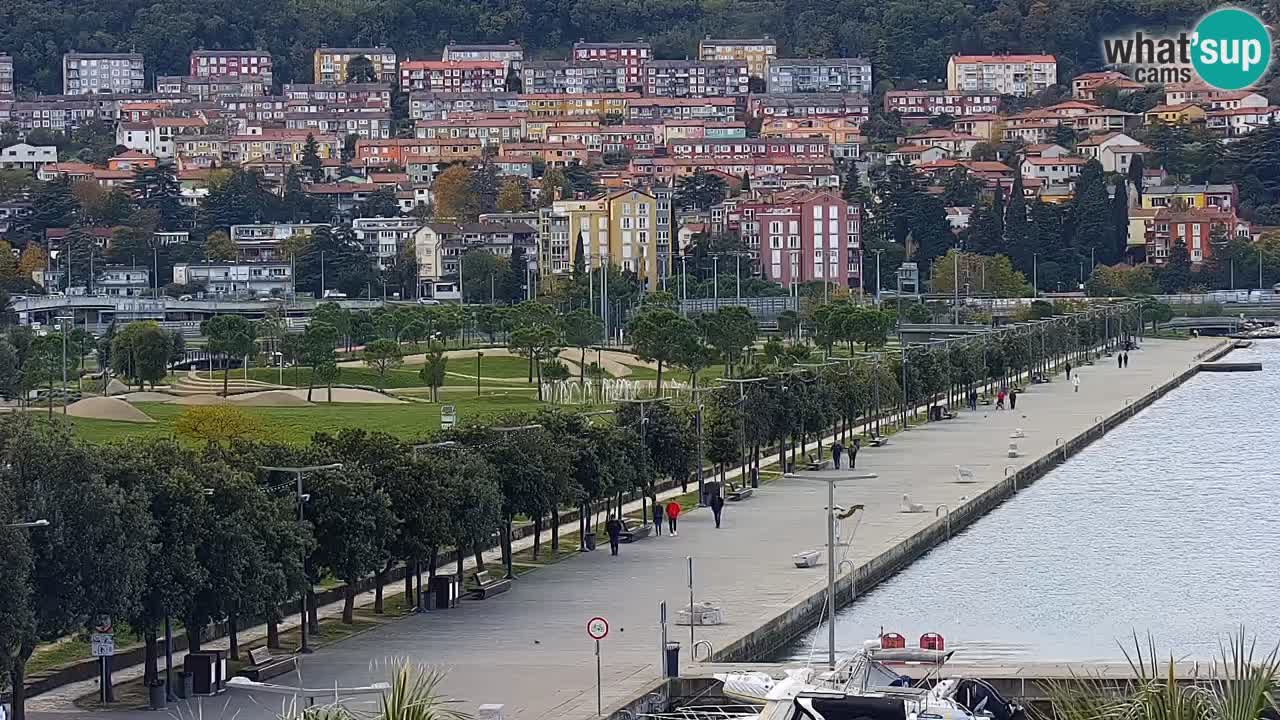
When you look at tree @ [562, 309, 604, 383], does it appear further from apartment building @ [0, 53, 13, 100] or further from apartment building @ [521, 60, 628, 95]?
apartment building @ [0, 53, 13, 100]

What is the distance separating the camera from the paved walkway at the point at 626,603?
19578 mm

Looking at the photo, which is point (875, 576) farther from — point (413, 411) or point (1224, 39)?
point (1224, 39)

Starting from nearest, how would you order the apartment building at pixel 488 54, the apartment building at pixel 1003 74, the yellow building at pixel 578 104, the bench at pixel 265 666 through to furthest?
the bench at pixel 265 666
the yellow building at pixel 578 104
the apartment building at pixel 1003 74
the apartment building at pixel 488 54

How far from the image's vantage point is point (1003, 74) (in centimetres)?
16262

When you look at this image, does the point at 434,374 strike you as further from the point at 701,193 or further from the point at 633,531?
the point at 701,193

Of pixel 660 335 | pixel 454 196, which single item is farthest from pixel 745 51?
pixel 660 335

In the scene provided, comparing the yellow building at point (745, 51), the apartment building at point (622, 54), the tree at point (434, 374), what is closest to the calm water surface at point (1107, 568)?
the tree at point (434, 374)

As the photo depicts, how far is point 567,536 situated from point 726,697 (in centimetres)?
1229

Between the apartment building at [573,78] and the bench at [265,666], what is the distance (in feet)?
468

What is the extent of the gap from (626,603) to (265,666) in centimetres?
523

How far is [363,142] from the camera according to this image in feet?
474

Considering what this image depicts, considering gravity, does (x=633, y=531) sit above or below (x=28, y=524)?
below

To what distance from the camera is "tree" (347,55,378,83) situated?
16538cm

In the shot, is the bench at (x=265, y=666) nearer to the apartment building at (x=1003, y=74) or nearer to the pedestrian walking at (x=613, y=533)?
the pedestrian walking at (x=613, y=533)
